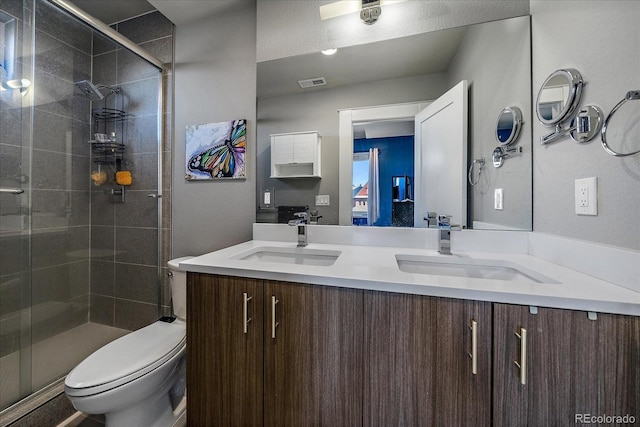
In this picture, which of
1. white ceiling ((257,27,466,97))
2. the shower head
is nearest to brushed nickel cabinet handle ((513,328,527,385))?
white ceiling ((257,27,466,97))

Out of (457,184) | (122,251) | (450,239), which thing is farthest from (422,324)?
(122,251)

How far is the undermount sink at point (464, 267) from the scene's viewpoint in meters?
0.99

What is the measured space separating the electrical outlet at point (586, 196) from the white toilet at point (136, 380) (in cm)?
177

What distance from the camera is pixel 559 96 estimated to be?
91cm

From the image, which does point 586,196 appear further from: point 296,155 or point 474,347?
point 296,155

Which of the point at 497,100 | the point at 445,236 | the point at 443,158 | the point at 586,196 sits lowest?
the point at 445,236

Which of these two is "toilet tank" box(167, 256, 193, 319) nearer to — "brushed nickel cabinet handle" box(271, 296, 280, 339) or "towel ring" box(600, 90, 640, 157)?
"brushed nickel cabinet handle" box(271, 296, 280, 339)

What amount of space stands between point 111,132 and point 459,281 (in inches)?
97.2

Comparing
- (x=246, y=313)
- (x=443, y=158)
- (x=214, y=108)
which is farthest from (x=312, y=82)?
(x=246, y=313)

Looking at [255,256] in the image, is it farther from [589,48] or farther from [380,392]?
[589,48]

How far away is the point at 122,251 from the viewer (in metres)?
1.88

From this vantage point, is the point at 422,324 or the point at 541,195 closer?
the point at 422,324

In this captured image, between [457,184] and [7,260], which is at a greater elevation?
[457,184]

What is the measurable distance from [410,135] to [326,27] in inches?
32.6
